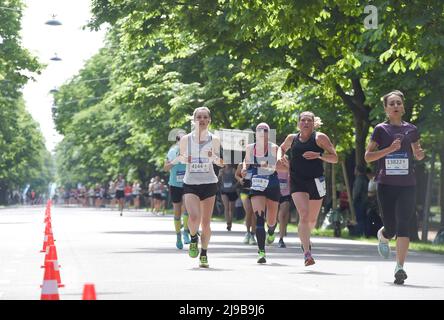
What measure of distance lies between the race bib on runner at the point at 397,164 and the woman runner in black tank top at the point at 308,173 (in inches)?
74.8

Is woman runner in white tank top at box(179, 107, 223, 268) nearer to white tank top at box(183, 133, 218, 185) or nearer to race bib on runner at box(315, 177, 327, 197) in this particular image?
white tank top at box(183, 133, 218, 185)

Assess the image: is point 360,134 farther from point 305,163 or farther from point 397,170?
point 397,170

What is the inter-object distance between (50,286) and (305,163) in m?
6.75

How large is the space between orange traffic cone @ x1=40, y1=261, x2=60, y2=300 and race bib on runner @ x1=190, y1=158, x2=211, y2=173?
6.24 metres

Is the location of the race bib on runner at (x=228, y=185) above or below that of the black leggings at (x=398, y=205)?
above

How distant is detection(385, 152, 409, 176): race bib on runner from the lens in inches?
542

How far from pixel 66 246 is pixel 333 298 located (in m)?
11.4

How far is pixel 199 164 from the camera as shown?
1627 cm

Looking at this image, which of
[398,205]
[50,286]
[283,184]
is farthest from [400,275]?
[283,184]

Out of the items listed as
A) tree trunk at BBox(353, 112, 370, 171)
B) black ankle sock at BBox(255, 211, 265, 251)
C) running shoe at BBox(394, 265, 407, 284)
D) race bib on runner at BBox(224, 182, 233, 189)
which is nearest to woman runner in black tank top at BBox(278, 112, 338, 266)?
black ankle sock at BBox(255, 211, 265, 251)

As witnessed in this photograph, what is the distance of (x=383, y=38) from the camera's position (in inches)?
915

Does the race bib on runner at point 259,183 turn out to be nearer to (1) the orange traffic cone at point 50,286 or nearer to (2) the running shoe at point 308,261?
(2) the running shoe at point 308,261

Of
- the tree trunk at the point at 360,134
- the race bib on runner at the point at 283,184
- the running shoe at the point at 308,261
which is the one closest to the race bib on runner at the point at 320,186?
the running shoe at the point at 308,261

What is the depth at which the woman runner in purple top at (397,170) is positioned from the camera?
13.7m
